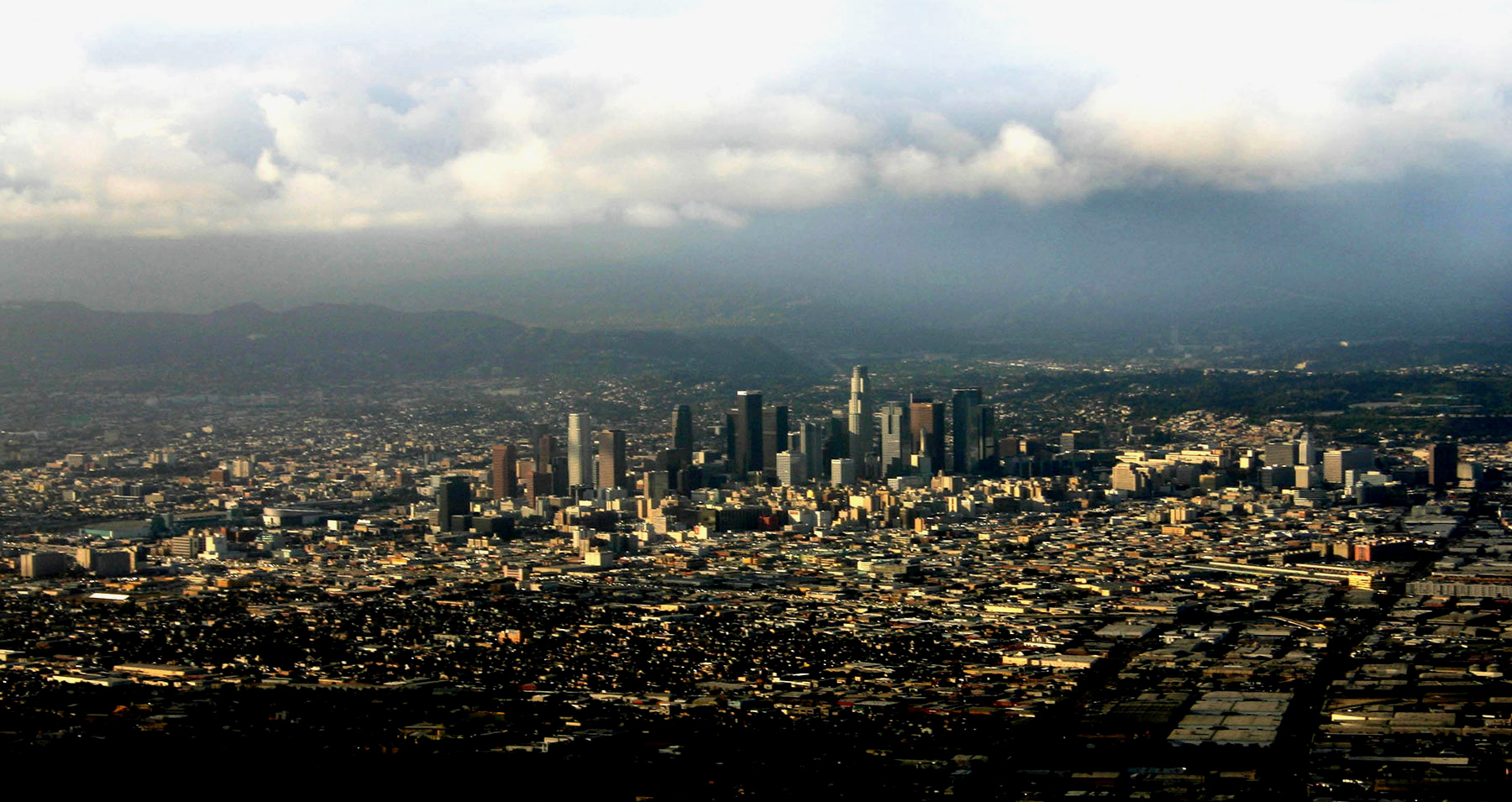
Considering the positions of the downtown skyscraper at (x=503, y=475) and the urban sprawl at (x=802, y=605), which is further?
the downtown skyscraper at (x=503, y=475)

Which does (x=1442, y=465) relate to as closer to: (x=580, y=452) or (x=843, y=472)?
(x=843, y=472)

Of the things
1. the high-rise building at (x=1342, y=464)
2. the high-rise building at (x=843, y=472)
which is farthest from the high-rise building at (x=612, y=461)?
the high-rise building at (x=1342, y=464)

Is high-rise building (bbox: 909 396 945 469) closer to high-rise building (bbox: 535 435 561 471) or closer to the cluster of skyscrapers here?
the cluster of skyscrapers

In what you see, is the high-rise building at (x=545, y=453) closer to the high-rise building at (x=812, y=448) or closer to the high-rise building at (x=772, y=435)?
the high-rise building at (x=772, y=435)

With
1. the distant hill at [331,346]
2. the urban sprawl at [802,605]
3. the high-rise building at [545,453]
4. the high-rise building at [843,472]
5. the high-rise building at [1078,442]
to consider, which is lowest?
the urban sprawl at [802,605]

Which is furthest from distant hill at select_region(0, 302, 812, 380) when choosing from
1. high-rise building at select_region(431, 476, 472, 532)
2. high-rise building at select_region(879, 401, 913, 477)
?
high-rise building at select_region(431, 476, 472, 532)

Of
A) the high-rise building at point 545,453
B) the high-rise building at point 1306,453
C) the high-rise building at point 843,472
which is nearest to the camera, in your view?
the high-rise building at point 545,453
